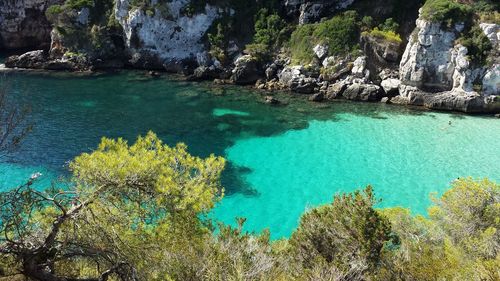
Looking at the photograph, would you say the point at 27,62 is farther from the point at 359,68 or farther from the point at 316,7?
the point at 359,68

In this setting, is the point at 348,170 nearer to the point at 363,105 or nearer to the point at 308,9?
the point at 363,105

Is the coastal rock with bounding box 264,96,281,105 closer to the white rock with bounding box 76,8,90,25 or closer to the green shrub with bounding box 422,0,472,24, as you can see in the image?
the green shrub with bounding box 422,0,472,24

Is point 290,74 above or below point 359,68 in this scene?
below

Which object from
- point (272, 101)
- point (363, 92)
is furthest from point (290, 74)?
point (363, 92)

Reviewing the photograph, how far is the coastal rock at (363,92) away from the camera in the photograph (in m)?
44.9

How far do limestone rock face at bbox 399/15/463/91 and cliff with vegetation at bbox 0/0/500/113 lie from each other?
0.10 metres

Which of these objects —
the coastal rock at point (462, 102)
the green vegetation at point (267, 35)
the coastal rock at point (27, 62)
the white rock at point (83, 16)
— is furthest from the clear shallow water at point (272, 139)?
the white rock at point (83, 16)

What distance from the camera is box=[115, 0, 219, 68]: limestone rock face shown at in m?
57.7

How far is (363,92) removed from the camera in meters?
45.2

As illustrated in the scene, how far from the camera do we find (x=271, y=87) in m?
50.0

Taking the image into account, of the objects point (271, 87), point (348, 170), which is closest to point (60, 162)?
point (348, 170)

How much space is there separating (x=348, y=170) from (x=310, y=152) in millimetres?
4021

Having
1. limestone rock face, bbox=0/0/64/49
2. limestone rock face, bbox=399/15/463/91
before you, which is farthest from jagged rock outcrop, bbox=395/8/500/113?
limestone rock face, bbox=0/0/64/49

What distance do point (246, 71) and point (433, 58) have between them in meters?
21.0
